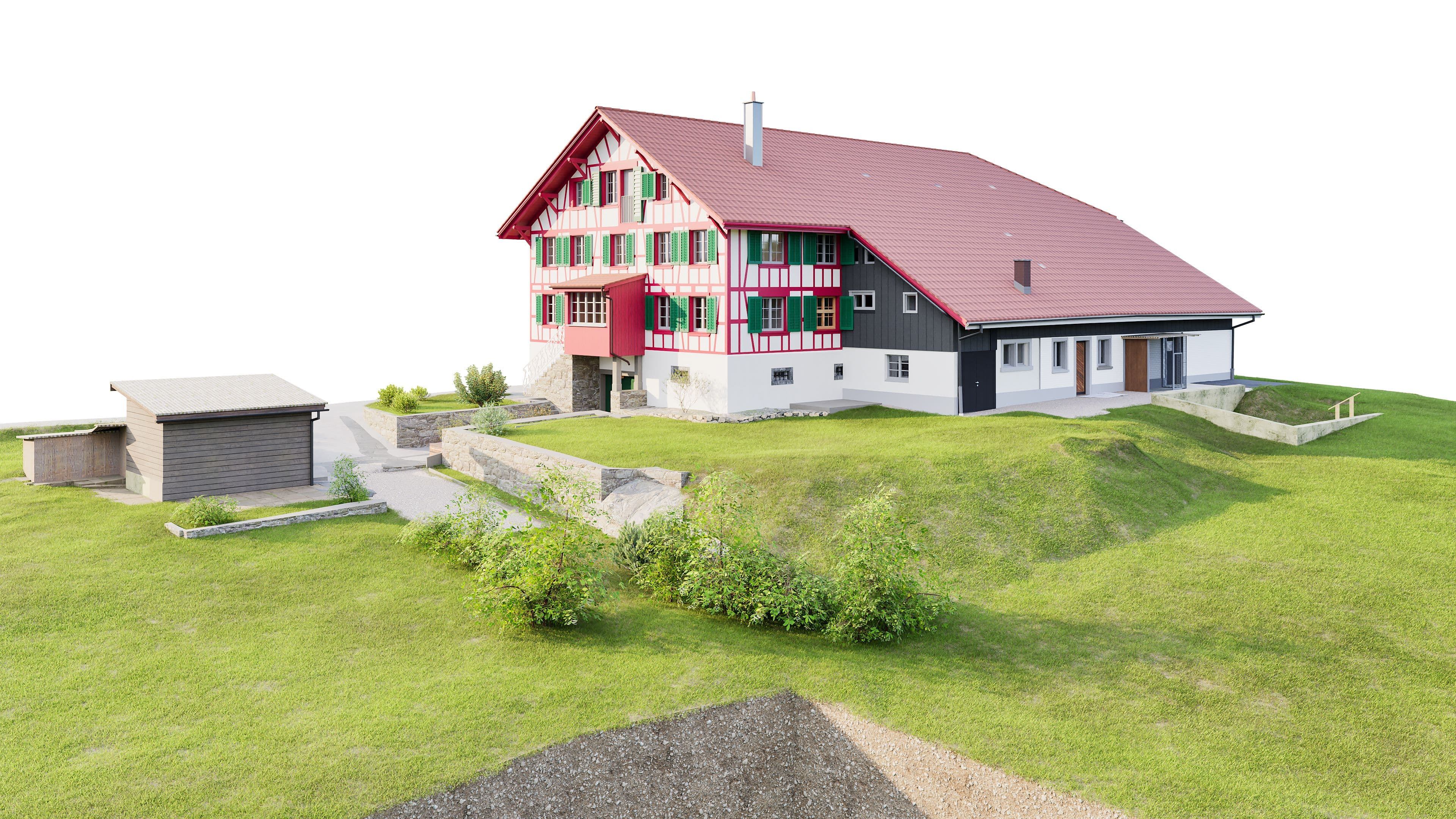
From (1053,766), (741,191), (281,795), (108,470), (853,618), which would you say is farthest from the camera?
(741,191)

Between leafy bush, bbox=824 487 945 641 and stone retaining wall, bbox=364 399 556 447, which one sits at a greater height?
stone retaining wall, bbox=364 399 556 447

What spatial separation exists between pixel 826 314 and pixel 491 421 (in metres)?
11.1

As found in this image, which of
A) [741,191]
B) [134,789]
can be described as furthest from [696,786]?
[741,191]

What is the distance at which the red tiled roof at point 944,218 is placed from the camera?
3030 cm

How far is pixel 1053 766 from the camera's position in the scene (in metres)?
12.0

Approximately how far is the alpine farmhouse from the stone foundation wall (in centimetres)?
7

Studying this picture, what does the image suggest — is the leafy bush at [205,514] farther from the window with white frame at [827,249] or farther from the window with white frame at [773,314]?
the window with white frame at [827,249]

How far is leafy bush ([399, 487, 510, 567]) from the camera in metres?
18.7

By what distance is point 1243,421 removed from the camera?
94.5 feet

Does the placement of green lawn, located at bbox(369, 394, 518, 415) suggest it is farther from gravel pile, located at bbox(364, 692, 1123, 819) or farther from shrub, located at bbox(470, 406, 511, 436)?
gravel pile, located at bbox(364, 692, 1123, 819)

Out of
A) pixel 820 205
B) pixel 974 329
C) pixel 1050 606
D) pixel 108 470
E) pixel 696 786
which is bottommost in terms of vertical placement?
pixel 696 786

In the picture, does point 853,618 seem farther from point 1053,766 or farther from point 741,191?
point 741,191

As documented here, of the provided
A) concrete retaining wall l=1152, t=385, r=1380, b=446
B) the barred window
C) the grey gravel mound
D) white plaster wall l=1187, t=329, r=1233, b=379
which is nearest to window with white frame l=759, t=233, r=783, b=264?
the barred window

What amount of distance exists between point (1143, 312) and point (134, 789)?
31.7m
